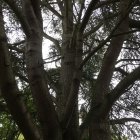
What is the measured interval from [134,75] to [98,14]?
1.89 meters

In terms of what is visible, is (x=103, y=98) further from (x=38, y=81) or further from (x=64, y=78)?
(x=38, y=81)

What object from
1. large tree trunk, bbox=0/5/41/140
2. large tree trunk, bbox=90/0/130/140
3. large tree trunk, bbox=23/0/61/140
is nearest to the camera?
large tree trunk, bbox=0/5/41/140

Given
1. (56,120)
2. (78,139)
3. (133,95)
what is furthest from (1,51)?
(133,95)

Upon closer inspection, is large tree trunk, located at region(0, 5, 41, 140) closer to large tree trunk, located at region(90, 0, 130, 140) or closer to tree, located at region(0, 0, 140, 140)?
tree, located at region(0, 0, 140, 140)

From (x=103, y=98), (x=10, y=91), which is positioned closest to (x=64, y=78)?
(x=103, y=98)

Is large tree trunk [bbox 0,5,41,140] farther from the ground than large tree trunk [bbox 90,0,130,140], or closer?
closer

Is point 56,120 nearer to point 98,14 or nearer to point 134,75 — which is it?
point 134,75

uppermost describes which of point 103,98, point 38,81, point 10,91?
point 103,98

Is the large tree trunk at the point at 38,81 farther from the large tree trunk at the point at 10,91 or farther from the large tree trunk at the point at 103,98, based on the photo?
the large tree trunk at the point at 103,98

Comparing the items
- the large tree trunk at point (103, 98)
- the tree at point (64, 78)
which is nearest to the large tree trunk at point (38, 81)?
the tree at point (64, 78)

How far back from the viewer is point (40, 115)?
2.68 m

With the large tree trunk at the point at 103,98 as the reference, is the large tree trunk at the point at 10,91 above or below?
below

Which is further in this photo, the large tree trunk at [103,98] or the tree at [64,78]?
the large tree trunk at [103,98]

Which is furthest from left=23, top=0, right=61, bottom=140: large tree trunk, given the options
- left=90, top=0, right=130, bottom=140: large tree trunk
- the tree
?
left=90, top=0, right=130, bottom=140: large tree trunk
